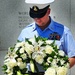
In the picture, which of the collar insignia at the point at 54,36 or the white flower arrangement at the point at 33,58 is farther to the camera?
the collar insignia at the point at 54,36

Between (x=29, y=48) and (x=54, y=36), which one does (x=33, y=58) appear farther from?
(x=54, y=36)

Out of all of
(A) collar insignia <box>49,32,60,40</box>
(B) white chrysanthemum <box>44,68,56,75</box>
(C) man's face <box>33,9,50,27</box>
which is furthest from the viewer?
(A) collar insignia <box>49,32,60,40</box>

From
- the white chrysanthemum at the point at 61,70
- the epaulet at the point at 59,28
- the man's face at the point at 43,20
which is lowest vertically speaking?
the white chrysanthemum at the point at 61,70

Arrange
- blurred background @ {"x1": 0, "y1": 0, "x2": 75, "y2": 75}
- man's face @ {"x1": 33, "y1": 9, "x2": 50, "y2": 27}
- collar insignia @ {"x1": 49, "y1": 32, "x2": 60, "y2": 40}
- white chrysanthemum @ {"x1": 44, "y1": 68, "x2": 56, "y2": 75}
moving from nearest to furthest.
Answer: white chrysanthemum @ {"x1": 44, "y1": 68, "x2": 56, "y2": 75} → man's face @ {"x1": 33, "y1": 9, "x2": 50, "y2": 27} → collar insignia @ {"x1": 49, "y1": 32, "x2": 60, "y2": 40} → blurred background @ {"x1": 0, "y1": 0, "x2": 75, "y2": 75}

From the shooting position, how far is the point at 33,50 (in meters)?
1.21

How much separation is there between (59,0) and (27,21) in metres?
0.36

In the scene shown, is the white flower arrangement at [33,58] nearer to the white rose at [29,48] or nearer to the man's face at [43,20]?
the white rose at [29,48]

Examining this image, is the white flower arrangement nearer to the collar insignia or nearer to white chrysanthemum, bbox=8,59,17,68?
white chrysanthemum, bbox=8,59,17,68

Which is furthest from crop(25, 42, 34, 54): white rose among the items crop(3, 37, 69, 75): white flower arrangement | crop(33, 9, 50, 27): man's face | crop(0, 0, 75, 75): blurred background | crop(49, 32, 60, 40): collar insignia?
crop(0, 0, 75, 75): blurred background

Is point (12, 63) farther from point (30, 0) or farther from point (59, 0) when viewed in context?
point (59, 0)

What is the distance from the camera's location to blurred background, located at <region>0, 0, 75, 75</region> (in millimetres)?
2127

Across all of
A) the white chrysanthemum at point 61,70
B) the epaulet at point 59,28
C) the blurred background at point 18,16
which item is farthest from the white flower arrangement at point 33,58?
the blurred background at point 18,16

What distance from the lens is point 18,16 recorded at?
2154 millimetres

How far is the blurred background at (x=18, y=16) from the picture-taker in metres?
2.13
